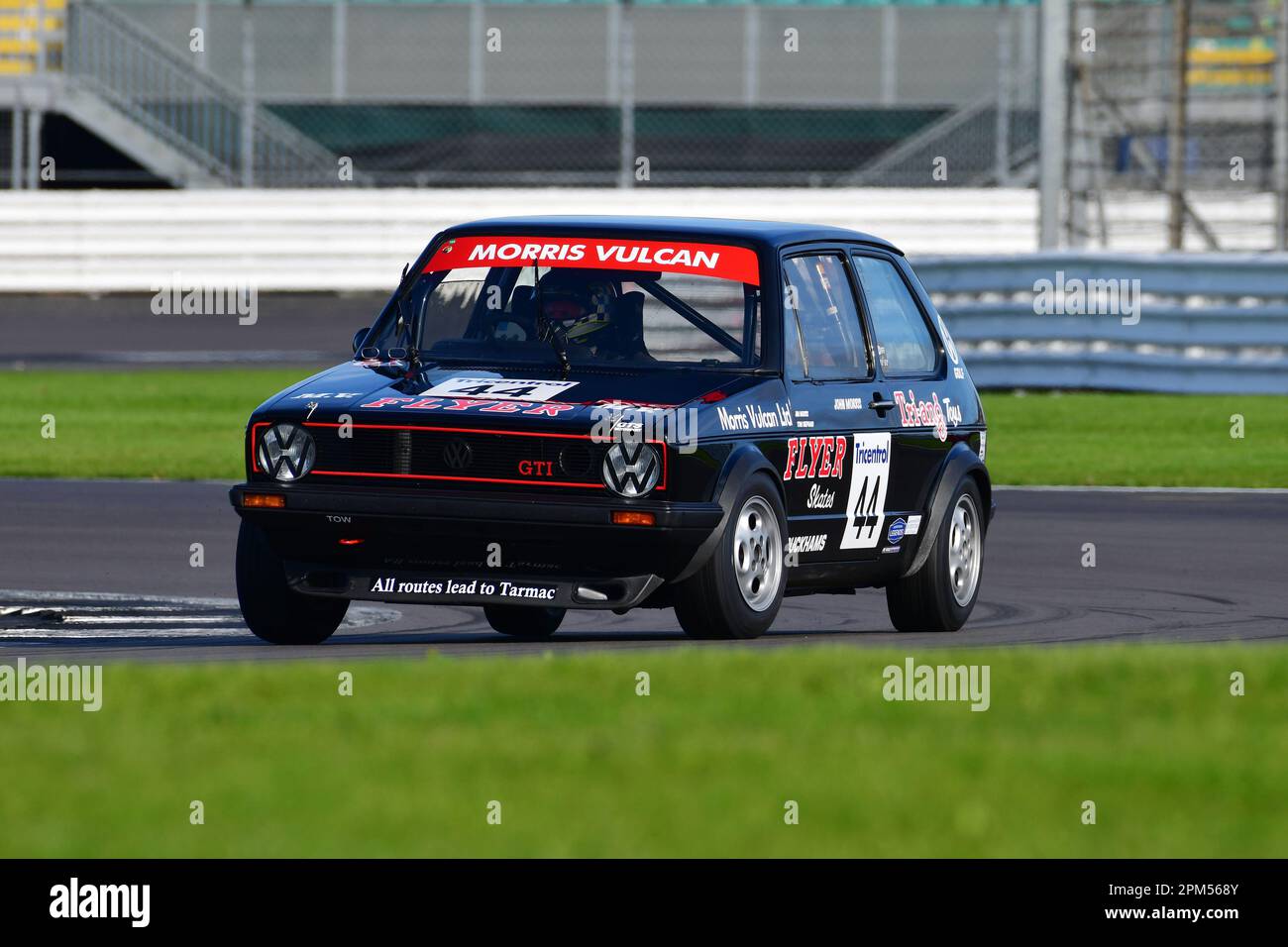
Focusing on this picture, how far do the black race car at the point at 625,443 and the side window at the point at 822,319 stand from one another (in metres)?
0.01

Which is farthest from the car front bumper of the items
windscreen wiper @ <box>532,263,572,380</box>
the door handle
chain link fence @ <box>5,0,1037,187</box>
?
chain link fence @ <box>5,0,1037,187</box>

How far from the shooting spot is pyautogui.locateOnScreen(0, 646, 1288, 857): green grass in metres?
4.89

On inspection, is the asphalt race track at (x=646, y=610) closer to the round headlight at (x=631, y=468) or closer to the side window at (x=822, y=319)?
the round headlight at (x=631, y=468)

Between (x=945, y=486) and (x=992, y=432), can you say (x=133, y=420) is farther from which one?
(x=945, y=486)

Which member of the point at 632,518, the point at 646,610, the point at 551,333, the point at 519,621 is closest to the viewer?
the point at 632,518

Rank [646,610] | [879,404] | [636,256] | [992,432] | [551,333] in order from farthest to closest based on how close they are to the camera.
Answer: [992,432]
[646,610]
[879,404]
[636,256]
[551,333]

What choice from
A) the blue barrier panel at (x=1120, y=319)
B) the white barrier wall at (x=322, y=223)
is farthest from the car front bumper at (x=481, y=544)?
the white barrier wall at (x=322, y=223)

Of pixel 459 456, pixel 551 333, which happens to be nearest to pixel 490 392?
pixel 459 456

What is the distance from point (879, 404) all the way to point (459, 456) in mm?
1834

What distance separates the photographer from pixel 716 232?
919cm

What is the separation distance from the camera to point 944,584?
9.70 m

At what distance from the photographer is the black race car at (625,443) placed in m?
8.27
